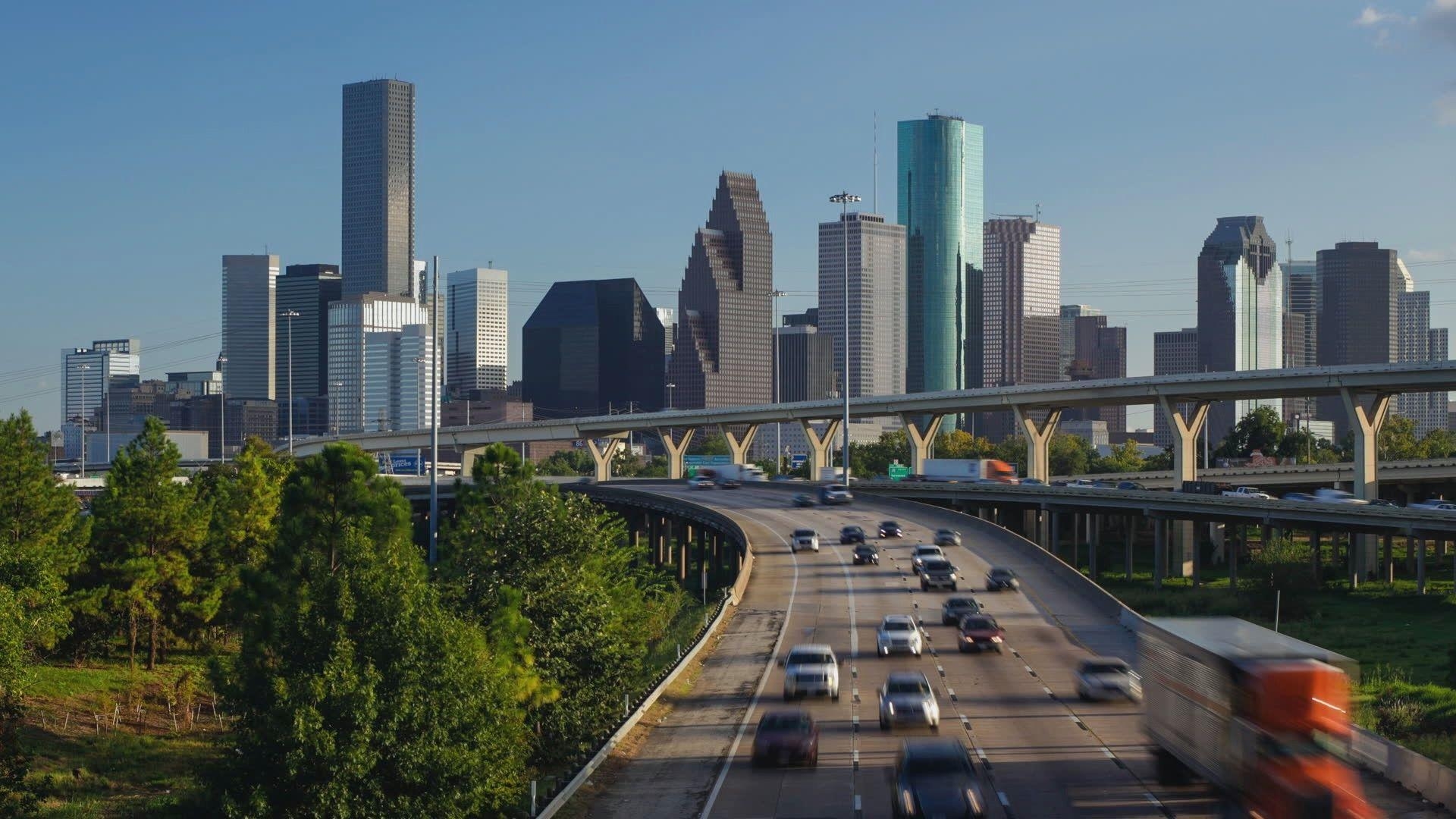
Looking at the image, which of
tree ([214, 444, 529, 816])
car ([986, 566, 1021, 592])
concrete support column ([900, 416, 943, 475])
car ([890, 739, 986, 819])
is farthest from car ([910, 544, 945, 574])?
concrete support column ([900, 416, 943, 475])

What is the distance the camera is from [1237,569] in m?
116

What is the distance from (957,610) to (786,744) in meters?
26.1

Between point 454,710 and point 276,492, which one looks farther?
point 276,492

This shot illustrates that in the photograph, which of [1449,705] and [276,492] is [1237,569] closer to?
[1449,705]

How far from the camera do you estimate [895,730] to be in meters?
37.1

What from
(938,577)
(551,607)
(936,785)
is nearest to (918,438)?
(938,577)

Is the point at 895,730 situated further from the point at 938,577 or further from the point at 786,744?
the point at 938,577

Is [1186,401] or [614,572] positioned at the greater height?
[1186,401]

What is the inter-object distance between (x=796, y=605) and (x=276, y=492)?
88.4ft

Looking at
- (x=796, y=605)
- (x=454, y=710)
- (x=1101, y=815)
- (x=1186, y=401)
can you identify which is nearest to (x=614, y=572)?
(x=796, y=605)

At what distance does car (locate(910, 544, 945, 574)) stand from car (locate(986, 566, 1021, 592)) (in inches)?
187

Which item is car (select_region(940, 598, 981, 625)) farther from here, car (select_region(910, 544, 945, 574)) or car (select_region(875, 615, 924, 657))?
car (select_region(910, 544, 945, 574))

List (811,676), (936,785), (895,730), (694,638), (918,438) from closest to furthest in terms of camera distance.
Answer: (936,785) < (895,730) < (811,676) < (694,638) < (918,438)

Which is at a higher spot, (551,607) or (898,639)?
(551,607)
